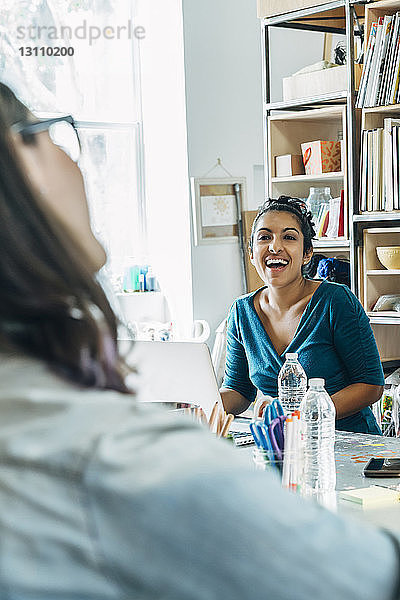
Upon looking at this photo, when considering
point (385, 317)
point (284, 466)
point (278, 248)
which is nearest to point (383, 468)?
point (284, 466)

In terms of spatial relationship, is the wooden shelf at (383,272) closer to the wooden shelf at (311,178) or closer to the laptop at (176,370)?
the wooden shelf at (311,178)

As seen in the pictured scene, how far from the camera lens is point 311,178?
4043 mm

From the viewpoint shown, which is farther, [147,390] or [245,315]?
[245,315]

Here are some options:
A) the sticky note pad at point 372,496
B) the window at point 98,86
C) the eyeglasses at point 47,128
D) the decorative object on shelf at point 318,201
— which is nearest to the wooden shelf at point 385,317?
the decorative object on shelf at point 318,201

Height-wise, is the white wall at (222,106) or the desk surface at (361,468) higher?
the white wall at (222,106)

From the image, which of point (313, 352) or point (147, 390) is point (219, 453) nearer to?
point (147, 390)

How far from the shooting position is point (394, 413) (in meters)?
3.68

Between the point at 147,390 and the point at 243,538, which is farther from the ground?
the point at 243,538

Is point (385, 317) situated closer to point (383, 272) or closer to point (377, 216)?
point (383, 272)

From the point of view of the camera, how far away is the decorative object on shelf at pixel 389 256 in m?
3.62

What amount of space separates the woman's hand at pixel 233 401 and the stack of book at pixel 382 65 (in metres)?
1.53

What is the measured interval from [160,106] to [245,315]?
278cm

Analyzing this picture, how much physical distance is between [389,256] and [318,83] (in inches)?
36.9

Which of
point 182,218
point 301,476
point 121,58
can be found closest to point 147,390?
point 301,476
